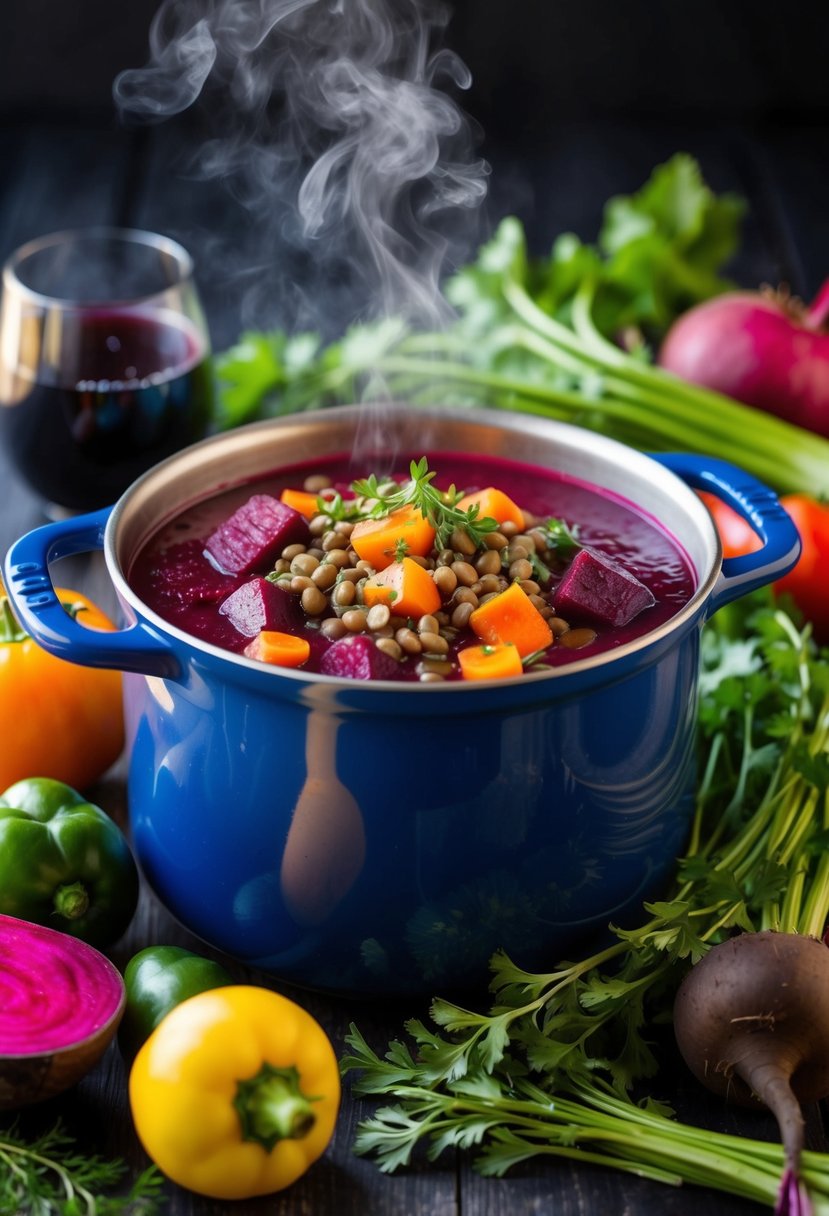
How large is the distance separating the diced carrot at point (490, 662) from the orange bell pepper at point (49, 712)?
2.62 ft

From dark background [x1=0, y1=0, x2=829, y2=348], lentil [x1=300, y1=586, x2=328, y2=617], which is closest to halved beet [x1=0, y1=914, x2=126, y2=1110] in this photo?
lentil [x1=300, y1=586, x2=328, y2=617]

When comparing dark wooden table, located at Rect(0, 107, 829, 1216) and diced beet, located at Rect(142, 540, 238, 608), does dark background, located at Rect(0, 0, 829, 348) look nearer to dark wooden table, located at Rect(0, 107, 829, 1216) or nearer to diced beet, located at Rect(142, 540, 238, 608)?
dark wooden table, located at Rect(0, 107, 829, 1216)

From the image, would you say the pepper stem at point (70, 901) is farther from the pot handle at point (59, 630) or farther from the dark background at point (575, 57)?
the dark background at point (575, 57)

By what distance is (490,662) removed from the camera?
2.14 meters

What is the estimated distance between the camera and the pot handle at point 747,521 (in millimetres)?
2352

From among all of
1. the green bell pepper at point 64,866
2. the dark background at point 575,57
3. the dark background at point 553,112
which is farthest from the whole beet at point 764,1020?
the dark background at point 575,57

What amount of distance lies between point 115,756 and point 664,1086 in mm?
1208

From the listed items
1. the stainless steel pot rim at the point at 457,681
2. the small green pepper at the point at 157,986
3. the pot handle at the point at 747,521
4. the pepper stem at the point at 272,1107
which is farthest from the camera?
the pot handle at the point at 747,521

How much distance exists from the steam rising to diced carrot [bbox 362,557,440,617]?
1381 mm

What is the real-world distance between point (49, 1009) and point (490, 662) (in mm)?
789

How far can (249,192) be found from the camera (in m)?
5.30

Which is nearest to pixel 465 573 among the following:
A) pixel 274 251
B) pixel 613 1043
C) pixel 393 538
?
pixel 393 538

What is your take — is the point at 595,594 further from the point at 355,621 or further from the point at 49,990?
the point at 49,990

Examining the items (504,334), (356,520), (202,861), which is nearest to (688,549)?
(356,520)
